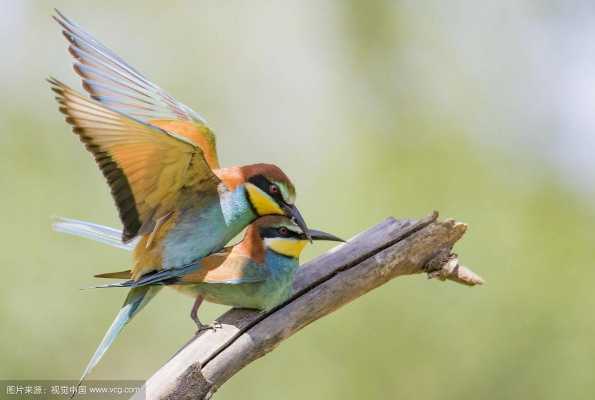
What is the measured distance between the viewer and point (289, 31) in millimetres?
6035

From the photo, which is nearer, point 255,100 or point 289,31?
point 255,100

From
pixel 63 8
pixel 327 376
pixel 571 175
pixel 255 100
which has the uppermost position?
pixel 571 175

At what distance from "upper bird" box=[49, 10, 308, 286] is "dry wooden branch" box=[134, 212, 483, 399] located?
172 mm

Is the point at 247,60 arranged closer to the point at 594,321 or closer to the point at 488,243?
the point at 488,243

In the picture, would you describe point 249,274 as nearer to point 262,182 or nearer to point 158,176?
point 262,182

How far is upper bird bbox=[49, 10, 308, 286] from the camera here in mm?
2551

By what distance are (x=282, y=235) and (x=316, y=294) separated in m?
0.20

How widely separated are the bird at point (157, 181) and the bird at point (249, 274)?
0.02 m

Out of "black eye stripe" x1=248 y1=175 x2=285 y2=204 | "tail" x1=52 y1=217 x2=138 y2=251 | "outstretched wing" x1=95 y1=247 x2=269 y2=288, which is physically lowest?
"tail" x1=52 y1=217 x2=138 y2=251

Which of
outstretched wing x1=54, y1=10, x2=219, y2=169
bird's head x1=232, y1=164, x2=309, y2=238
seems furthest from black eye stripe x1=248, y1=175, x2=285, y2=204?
outstretched wing x1=54, y1=10, x2=219, y2=169

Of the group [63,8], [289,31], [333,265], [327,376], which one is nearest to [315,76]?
[289,31]

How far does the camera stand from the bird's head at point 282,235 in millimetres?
2748

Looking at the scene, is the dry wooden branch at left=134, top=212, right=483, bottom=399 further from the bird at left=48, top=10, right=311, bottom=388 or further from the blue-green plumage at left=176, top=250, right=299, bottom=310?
the bird at left=48, top=10, right=311, bottom=388

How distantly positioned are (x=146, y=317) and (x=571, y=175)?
2.36m
